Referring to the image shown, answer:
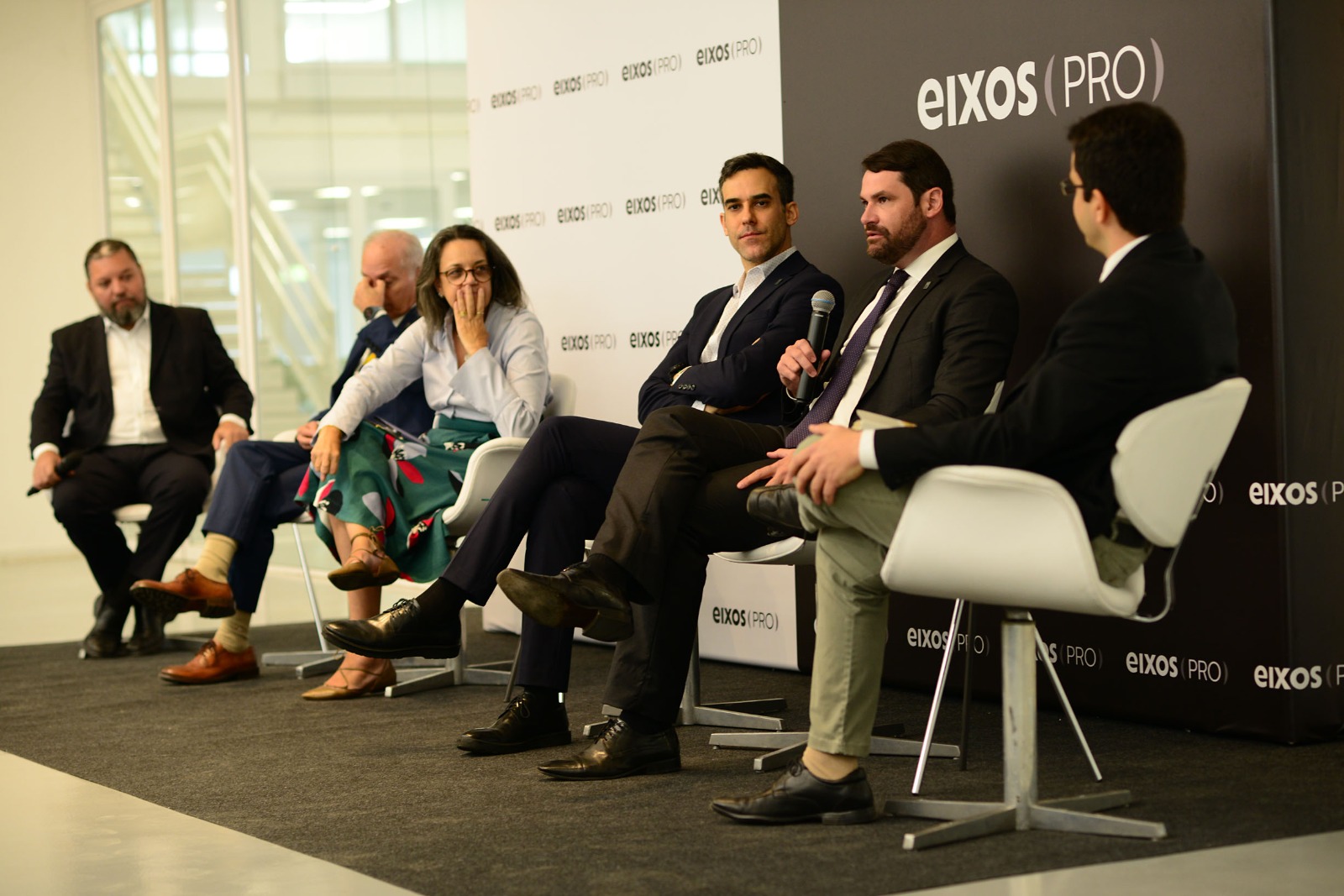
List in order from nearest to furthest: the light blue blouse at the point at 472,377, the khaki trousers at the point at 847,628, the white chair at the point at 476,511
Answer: the khaki trousers at the point at 847,628
the white chair at the point at 476,511
the light blue blouse at the point at 472,377

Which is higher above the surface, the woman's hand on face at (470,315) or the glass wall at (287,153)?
the glass wall at (287,153)

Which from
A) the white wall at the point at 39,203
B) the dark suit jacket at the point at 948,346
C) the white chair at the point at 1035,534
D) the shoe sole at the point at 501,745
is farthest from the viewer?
the white wall at the point at 39,203

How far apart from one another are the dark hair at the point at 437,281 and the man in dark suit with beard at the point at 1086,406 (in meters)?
2.11

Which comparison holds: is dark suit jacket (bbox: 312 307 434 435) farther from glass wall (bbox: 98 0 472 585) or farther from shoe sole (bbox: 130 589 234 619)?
glass wall (bbox: 98 0 472 585)

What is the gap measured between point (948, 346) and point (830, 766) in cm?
94

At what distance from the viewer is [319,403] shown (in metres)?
7.91

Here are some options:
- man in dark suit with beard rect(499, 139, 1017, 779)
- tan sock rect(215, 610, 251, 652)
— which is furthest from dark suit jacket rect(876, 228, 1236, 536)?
tan sock rect(215, 610, 251, 652)

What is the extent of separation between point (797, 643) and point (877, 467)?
2241 mm

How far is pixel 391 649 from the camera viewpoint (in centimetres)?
343

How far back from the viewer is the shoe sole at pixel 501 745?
354 centimetres

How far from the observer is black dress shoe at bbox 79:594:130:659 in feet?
18.1

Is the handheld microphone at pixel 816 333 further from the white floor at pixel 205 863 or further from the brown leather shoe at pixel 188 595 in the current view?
the brown leather shoe at pixel 188 595

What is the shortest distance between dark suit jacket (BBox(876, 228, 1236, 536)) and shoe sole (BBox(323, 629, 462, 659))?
52.9 inches

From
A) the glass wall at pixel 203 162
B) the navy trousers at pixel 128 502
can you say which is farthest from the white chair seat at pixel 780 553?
the glass wall at pixel 203 162
